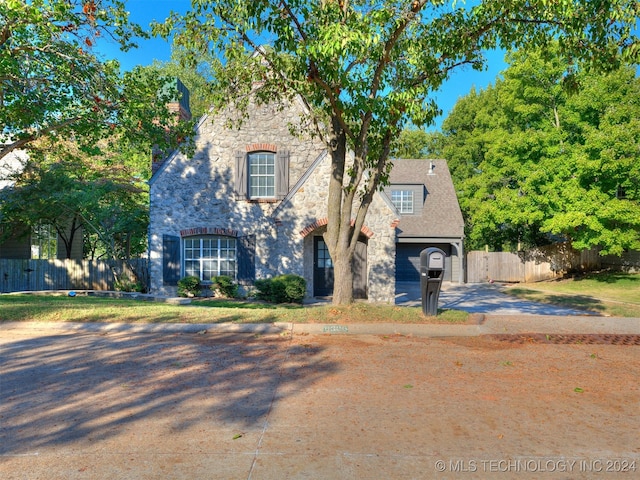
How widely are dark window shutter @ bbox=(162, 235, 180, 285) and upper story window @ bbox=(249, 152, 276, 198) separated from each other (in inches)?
132

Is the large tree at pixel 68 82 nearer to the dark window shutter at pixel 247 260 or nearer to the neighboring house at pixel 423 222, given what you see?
the dark window shutter at pixel 247 260

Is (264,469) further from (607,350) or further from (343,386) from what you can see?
(607,350)

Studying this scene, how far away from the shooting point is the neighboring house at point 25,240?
19.9m

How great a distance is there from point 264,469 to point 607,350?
23.6 feet

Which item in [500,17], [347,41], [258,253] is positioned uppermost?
[500,17]

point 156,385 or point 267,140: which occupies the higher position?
point 267,140

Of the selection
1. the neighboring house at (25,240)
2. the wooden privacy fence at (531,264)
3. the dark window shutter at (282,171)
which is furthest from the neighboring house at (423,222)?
the neighboring house at (25,240)

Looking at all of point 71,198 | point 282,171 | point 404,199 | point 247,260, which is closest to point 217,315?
point 247,260

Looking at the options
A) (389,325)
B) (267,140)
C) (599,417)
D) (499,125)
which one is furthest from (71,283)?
(499,125)

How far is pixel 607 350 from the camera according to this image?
8.43 meters

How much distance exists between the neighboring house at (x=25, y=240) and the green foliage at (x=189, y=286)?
8.26m

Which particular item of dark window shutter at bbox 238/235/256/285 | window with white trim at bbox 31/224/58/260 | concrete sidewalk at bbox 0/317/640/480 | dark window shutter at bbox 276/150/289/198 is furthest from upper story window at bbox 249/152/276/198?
window with white trim at bbox 31/224/58/260

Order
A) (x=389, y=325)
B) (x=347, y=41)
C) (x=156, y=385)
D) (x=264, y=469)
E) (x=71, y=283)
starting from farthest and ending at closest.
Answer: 1. (x=71, y=283)
2. (x=389, y=325)
3. (x=347, y=41)
4. (x=156, y=385)
5. (x=264, y=469)

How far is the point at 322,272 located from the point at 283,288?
285 cm
